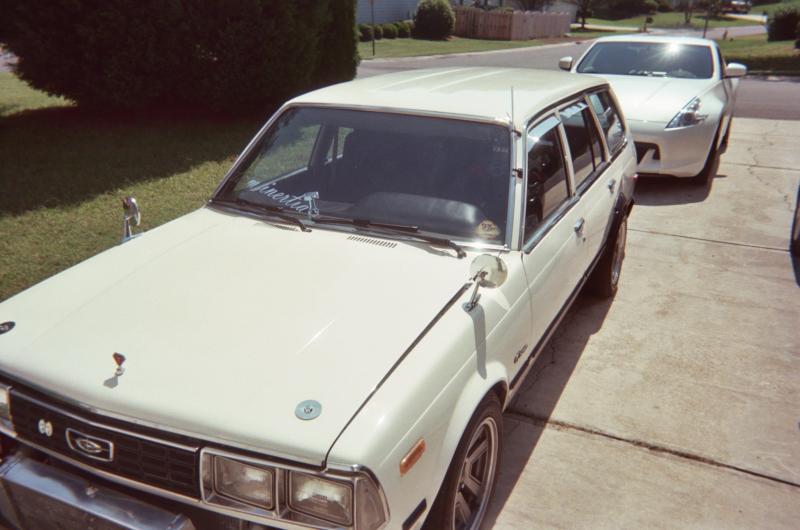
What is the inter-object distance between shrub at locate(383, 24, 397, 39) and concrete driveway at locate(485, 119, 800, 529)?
2979 cm

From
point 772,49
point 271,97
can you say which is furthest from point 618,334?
point 772,49

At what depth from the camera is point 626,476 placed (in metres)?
3.40

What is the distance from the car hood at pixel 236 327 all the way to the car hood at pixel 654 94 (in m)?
5.58

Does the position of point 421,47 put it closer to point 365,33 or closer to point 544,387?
point 365,33

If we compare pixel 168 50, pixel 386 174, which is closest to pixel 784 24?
pixel 168 50

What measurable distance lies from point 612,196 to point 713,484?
2063 mm

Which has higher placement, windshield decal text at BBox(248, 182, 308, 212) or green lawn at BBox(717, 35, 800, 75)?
windshield decal text at BBox(248, 182, 308, 212)

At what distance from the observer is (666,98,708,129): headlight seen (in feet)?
25.0

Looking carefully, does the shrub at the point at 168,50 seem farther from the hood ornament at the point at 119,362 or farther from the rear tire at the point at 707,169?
the hood ornament at the point at 119,362

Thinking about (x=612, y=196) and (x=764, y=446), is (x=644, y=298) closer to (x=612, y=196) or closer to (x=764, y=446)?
(x=612, y=196)

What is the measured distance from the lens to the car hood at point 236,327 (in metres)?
2.17

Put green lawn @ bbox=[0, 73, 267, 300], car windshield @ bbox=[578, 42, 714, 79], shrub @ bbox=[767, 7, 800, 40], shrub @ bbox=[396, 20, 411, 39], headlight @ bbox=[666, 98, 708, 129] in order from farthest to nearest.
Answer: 1. shrub @ bbox=[396, 20, 411, 39]
2. shrub @ bbox=[767, 7, 800, 40]
3. car windshield @ bbox=[578, 42, 714, 79]
4. headlight @ bbox=[666, 98, 708, 129]
5. green lawn @ bbox=[0, 73, 267, 300]

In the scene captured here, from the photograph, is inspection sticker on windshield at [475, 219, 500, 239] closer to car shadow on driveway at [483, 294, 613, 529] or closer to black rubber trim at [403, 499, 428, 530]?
car shadow on driveway at [483, 294, 613, 529]

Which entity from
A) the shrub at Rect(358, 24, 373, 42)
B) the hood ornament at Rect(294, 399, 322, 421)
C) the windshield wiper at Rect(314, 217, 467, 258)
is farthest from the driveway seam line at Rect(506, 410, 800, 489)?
the shrub at Rect(358, 24, 373, 42)
